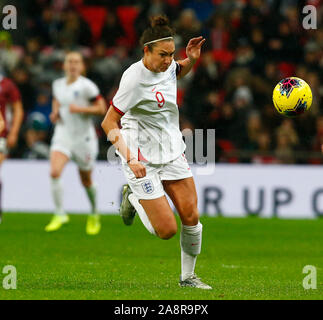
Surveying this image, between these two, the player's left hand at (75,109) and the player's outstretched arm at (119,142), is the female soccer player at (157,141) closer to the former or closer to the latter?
the player's outstretched arm at (119,142)

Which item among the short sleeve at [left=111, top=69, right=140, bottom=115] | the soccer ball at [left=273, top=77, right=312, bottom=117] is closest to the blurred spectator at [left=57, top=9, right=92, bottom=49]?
the soccer ball at [left=273, top=77, right=312, bottom=117]

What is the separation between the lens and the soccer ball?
7.89 meters

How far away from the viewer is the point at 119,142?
7.43 m

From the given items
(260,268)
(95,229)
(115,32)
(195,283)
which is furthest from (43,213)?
(195,283)

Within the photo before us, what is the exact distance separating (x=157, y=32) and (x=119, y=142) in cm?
103

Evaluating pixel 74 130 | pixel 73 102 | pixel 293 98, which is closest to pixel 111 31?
pixel 73 102

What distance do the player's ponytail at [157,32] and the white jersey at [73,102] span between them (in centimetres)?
600

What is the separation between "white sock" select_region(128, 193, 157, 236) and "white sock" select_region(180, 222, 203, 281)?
0.28m

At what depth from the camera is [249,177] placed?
1631 centimetres

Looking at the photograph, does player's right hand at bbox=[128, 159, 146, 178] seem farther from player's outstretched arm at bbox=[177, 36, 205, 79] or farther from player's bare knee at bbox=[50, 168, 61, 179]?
player's bare knee at bbox=[50, 168, 61, 179]

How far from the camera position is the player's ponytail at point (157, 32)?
7551 mm

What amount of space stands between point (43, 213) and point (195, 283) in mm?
9269
